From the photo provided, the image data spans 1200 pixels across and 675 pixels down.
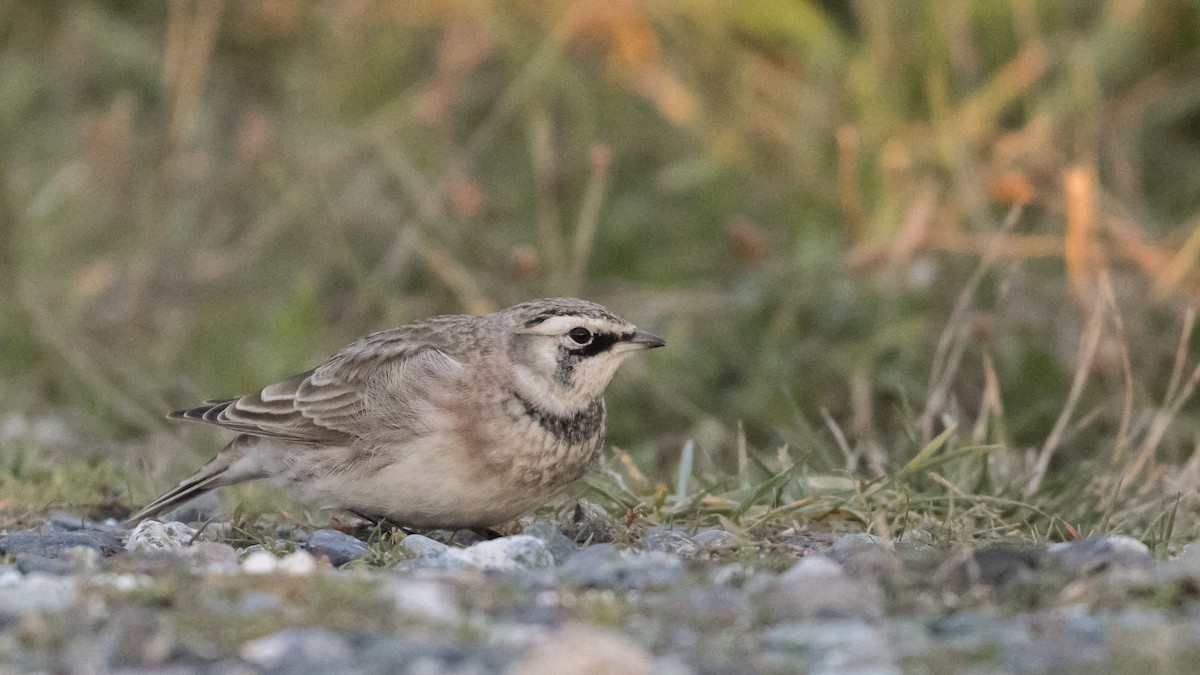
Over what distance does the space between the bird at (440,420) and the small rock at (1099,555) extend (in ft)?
5.54

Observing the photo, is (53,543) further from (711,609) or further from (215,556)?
(711,609)

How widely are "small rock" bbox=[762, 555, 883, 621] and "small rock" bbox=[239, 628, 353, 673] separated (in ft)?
3.02

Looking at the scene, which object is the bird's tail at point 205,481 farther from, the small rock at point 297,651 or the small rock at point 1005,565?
the small rock at point 1005,565

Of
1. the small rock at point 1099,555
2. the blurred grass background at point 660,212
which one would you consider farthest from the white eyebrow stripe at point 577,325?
the small rock at point 1099,555

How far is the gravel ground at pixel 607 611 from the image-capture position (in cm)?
317

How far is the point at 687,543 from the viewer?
4.70 m

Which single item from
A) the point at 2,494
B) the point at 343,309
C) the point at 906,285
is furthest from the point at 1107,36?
the point at 2,494

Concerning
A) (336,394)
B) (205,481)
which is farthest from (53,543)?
(336,394)

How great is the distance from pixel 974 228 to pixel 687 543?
406cm

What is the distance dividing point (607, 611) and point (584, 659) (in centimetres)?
63

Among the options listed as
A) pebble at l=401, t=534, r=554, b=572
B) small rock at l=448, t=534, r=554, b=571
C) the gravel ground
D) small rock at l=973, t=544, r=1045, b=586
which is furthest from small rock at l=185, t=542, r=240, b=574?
small rock at l=973, t=544, r=1045, b=586

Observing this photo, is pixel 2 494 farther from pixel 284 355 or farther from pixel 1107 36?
pixel 1107 36

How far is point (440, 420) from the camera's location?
17.5 feet

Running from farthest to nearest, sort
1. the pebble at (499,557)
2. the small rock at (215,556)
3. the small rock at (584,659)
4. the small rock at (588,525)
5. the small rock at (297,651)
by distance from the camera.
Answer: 1. the small rock at (588,525)
2. the pebble at (499,557)
3. the small rock at (215,556)
4. the small rock at (297,651)
5. the small rock at (584,659)
